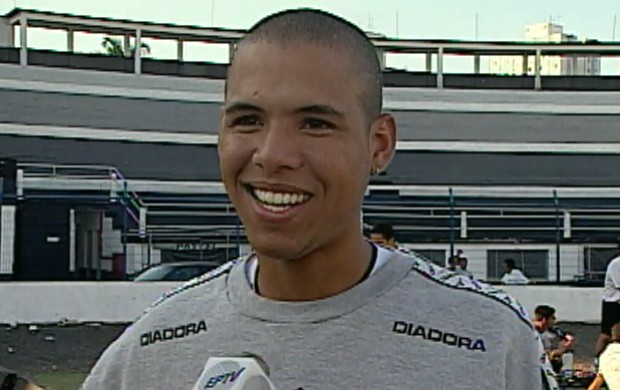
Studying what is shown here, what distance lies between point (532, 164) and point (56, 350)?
3360 centimetres

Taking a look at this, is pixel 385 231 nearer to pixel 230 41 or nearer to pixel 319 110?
pixel 319 110

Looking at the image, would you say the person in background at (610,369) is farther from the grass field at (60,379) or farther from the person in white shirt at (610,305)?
the grass field at (60,379)

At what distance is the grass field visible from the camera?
13.5 meters

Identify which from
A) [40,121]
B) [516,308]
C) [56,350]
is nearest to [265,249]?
[516,308]

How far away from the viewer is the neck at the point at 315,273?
2.12m

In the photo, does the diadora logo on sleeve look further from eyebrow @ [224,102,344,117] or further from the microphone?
the microphone

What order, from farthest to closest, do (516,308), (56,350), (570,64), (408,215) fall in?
(570,64), (408,215), (56,350), (516,308)

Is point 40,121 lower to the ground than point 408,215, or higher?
higher

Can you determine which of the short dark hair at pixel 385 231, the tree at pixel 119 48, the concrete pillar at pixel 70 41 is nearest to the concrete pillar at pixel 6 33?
the concrete pillar at pixel 70 41

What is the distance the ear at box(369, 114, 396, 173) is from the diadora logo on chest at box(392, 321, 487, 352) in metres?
0.28

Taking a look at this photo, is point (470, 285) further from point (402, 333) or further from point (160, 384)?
point (160, 384)

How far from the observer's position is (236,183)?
81.2 inches

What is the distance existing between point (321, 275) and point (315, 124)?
0.28 metres

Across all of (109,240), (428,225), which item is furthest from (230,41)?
(109,240)
